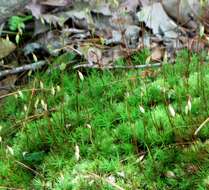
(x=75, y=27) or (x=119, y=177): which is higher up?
(x=75, y=27)

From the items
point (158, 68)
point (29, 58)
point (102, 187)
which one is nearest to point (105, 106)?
point (158, 68)

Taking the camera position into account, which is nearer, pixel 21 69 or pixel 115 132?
pixel 115 132

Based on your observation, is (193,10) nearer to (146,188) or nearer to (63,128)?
(63,128)

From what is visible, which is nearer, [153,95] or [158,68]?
[153,95]

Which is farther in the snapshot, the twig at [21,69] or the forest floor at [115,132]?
the twig at [21,69]

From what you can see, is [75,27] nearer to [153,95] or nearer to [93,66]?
[93,66]

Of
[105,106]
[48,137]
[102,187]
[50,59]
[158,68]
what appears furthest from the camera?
[50,59]

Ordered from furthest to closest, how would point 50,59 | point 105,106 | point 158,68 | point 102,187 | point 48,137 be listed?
point 50,59
point 158,68
point 105,106
point 48,137
point 102,187

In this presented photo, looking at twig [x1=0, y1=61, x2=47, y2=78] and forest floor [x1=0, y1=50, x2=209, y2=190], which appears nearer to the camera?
forest floor [x1=0, y1=50, x2=209, y2=190]

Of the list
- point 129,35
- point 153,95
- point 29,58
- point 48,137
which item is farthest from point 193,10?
point 48,137
